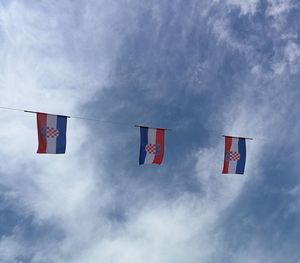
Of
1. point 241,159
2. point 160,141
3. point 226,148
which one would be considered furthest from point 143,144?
point 241,159

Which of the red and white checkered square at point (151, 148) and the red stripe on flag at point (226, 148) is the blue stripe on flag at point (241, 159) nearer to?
the red stripe on flag at point (226, 148)

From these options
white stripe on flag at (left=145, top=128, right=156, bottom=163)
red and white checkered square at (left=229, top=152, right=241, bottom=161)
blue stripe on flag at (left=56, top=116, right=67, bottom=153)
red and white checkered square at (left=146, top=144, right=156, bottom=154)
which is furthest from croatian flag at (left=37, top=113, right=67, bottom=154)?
red and white checkered square at (left=229, top=152, right=241, bottom=161)

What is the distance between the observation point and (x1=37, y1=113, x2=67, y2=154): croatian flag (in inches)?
1347

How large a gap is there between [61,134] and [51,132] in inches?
35.3

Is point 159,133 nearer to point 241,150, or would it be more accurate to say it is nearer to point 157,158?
point 157,158

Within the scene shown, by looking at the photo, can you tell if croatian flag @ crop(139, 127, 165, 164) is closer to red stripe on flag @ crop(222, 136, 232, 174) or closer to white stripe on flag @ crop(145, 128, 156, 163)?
white stripe on flag @ crop(145, 128, 156, 163)

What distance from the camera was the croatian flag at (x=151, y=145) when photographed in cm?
3756

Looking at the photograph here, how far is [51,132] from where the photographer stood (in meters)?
34.6

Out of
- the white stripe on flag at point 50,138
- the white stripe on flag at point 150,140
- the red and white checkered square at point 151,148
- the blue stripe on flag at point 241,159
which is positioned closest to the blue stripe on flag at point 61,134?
the white stripe on flag at point 50,138

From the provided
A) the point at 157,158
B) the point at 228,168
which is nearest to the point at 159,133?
the point at 157,158

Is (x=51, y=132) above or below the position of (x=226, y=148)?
above

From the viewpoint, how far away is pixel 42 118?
34.2 meters

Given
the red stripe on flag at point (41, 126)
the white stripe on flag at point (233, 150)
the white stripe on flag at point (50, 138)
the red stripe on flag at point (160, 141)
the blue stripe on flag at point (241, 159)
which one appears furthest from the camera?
the blue stripe on flag at point (241, 159)

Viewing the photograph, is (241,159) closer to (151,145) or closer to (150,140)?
(151,145)
